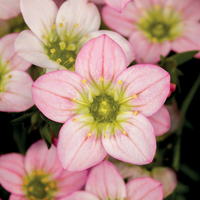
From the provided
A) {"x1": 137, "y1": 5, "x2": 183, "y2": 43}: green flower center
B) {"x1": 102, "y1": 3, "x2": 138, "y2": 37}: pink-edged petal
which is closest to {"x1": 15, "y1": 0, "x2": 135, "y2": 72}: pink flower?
{"x1": 102, "y1": 3, "x2": 138, "y2": 37}: pink-edged petal

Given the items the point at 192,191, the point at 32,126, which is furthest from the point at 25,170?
the point at 192,191

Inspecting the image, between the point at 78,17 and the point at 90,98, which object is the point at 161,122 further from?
the point at 78,17

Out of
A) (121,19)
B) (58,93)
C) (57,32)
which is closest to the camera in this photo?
(58,93)

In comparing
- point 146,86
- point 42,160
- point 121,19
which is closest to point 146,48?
point 121,19

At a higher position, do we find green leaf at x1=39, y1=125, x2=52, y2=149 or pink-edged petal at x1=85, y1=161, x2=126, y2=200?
green leaf at x1=39, y1=125, x2=52, y2=149

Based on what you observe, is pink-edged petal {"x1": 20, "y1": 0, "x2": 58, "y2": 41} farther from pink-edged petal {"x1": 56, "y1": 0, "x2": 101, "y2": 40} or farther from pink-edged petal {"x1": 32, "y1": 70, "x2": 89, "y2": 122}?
pink-edged petal {"x1": 32, "y1": 70, "x2": 89, "y2": 122}
